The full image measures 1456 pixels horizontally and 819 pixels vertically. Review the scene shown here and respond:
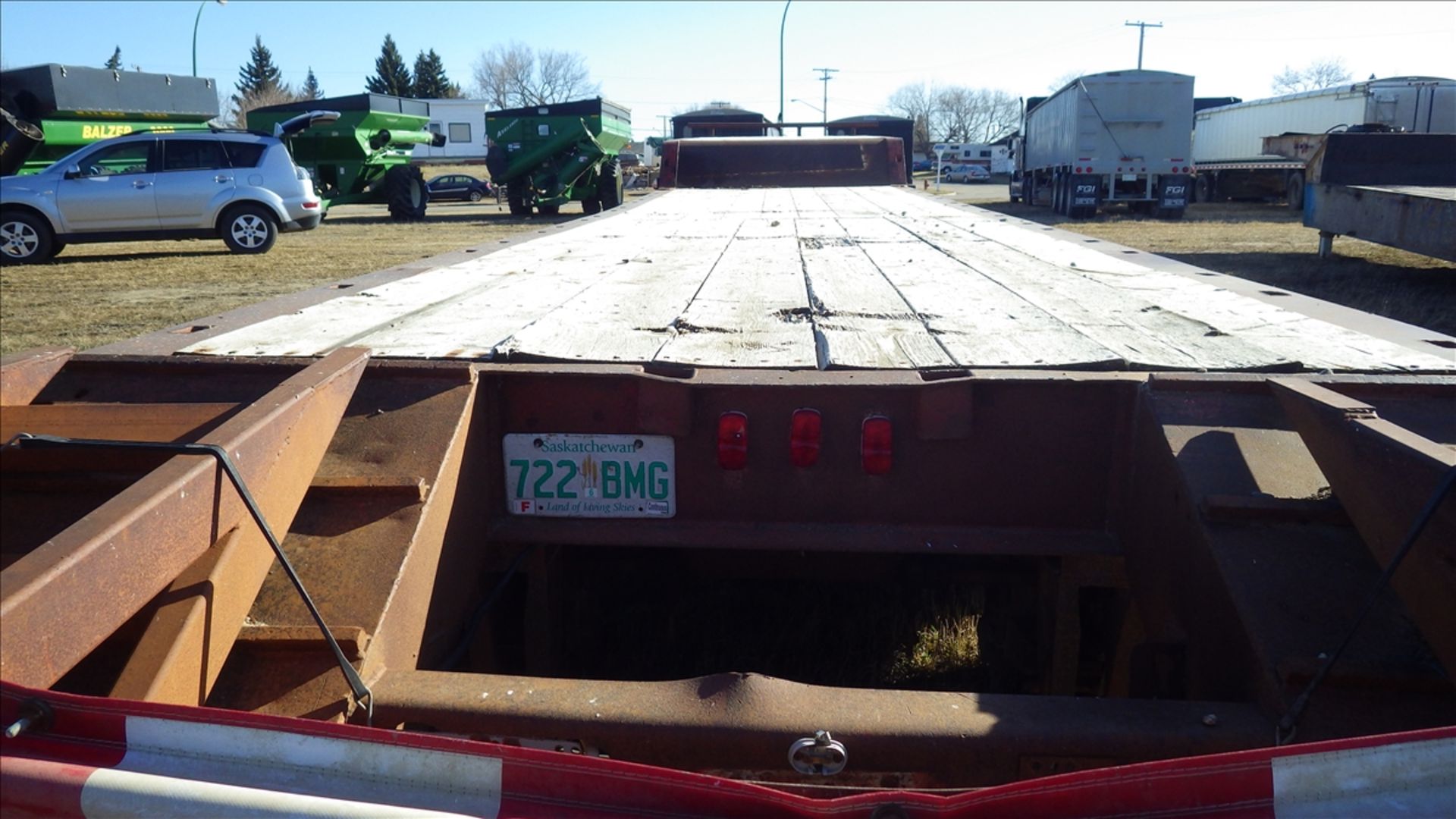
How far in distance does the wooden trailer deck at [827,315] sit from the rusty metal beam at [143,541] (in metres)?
0.62

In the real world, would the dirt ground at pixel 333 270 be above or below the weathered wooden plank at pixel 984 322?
below

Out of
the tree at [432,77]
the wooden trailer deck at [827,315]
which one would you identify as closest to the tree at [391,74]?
the tree at [432,77]

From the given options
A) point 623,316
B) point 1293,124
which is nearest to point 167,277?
point 623,316

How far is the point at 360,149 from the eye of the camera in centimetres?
2088

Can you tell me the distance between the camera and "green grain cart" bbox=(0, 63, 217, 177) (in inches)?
603

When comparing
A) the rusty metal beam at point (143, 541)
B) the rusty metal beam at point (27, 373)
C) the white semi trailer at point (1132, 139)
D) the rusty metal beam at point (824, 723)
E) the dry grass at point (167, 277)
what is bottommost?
the dry grass at point (167, 277)

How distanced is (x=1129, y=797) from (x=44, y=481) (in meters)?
1.83

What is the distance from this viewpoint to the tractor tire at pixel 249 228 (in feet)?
47.7

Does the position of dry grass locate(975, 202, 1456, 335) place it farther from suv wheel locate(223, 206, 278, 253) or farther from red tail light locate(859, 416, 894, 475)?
suv wheel locate(223, 206, 278, 253)

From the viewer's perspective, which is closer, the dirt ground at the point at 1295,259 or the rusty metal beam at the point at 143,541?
the rusty metal beam at the point at 143,541

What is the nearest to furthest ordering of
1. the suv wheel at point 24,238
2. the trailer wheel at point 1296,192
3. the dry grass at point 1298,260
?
1. the dry grass at point 1298,260
2. the suv wheel at point 24,238
3. the trailer wheel at point 1296,192

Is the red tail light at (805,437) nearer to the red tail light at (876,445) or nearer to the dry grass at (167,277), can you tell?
the red tail light at (876,445)

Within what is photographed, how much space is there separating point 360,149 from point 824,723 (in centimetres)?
2133

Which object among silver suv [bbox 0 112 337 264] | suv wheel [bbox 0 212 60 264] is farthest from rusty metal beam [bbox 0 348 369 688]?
suv wheel [bbox 0 212 60 264]
